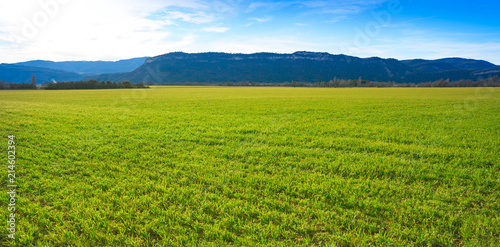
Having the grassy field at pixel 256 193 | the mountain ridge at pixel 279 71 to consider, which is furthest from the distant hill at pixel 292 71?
the grassy field at pixel 256 193

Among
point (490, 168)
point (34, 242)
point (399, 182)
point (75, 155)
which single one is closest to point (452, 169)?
point (490, 168)

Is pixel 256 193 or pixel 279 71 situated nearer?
pixel 256 193

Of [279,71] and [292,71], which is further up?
[279,71]

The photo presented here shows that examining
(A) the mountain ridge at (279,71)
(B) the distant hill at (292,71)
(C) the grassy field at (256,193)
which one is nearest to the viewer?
(C) the grassy field at (256,193)

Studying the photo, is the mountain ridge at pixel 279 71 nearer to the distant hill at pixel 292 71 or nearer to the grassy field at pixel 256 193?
the distant hill at pixel 292 71

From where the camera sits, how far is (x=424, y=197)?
4.84 m

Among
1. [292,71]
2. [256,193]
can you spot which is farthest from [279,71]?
[256,193]

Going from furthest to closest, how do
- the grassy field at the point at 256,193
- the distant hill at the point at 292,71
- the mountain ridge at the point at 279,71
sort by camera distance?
the mountain ridge at the point at 279,71
the distant hill at the point at 292,71
the grassy field at the point at 256,193

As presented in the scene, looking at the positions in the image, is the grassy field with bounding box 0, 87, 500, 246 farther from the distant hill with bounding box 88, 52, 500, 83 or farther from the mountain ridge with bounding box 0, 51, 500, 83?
the mountain ridge with bounding box 0, 51, 500, 83

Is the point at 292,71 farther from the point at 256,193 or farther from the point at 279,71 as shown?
the point at 256,193

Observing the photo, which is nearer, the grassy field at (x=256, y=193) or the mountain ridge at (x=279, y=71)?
the grassy field at (x=256, y=193)

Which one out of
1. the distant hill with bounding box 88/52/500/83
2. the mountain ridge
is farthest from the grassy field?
the mountain ridge

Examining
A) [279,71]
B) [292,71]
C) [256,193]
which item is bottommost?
[256,193]

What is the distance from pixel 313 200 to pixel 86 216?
14.1 feet
